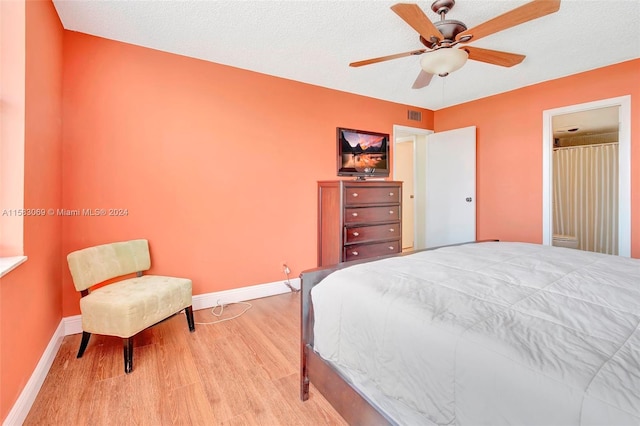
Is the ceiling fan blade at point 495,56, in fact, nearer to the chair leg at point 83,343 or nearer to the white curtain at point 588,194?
the chair leg at point 83,343

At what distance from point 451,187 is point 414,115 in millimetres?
1190

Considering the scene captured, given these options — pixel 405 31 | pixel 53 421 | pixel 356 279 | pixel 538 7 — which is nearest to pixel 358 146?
pixel 405 31

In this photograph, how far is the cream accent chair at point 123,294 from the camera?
1.83 metres

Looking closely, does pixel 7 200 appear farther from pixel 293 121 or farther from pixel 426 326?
pixel 293 121

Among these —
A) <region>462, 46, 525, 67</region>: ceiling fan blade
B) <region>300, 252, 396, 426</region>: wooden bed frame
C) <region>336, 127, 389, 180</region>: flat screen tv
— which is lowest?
<region>300, 252, 396, 426</region>: wooden bed frame

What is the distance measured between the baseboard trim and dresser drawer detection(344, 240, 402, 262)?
7.72 ft

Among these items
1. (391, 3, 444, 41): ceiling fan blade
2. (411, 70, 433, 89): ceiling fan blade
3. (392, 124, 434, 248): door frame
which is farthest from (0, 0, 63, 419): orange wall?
(392, 124, 434, 248): door frame

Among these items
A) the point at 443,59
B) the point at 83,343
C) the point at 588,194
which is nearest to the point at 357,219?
the point at 443,59

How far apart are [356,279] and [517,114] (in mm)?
3635

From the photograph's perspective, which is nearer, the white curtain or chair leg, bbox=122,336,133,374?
chair leg, bbox=122,336,133,374

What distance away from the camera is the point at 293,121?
11.0 ft

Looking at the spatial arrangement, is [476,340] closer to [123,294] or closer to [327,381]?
[327,381]

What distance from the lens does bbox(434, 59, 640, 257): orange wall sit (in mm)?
2916

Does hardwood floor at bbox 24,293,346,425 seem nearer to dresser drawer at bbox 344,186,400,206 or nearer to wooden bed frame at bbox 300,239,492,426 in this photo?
wooden bed frame at bbox 300,239,492,426
